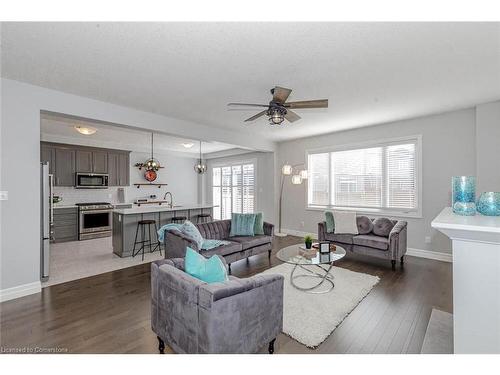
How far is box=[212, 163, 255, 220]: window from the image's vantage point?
8.05 m

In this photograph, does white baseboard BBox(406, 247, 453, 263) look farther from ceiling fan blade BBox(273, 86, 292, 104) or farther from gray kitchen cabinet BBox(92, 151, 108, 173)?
gray kitchen cabinet BBox(92, 151, 108, 173)

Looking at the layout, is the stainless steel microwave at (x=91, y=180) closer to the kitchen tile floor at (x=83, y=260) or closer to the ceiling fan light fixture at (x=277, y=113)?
the kitchen tile floor at (x=83, y=260)

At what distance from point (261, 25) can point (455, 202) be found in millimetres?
2033

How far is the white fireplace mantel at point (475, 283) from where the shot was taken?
4.79 ft

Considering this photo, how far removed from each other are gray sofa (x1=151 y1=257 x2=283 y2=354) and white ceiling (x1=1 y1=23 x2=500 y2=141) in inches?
80.1

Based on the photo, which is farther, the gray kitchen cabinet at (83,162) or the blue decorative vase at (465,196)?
the gray kitchen cabinet at (83,162)

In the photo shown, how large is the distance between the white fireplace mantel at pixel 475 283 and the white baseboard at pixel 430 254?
3599mm

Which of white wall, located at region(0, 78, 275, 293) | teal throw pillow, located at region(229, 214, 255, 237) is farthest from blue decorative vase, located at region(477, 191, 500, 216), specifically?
white wall, located at region(0, 78, 275, 293)

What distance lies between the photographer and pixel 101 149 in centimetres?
685

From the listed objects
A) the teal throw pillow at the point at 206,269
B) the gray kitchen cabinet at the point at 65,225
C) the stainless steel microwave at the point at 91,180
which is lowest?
the gray kitchen cabinet at the point at 65,225

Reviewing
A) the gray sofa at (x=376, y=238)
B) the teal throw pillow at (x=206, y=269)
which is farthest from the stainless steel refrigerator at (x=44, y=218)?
the gray sofa at (x=376, y=238)

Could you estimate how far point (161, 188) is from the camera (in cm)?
862

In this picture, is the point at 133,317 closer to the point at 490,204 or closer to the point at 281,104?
the point at 281,104

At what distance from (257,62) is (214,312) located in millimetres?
2378
